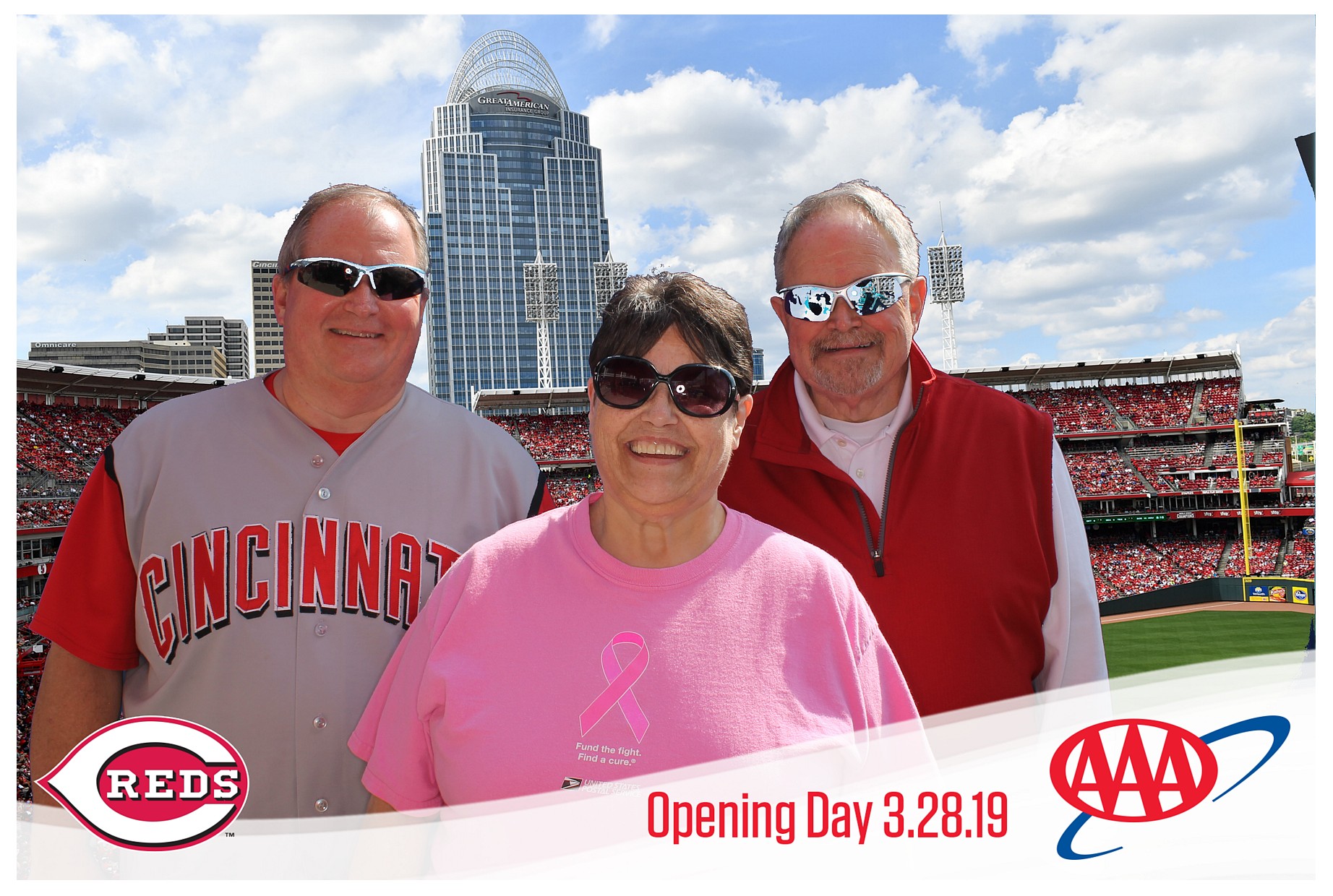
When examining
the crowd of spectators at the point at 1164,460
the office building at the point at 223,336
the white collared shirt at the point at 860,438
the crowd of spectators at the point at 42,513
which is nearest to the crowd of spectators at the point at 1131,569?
the crowd of spectators at the point at 1164,460

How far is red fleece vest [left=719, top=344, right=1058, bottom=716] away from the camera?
9.41ft

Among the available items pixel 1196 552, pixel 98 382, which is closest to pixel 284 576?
pixel 98 382

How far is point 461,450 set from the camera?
297 cm

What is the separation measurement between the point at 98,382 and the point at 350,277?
96.5 ft

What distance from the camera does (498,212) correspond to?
365 ft

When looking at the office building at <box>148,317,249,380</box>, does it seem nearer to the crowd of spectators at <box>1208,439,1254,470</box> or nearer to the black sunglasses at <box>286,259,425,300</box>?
the crowd of spectators at <box>1208,439,1254,470</box>

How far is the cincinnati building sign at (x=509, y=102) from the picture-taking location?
108688mm

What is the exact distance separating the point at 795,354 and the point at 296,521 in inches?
75.9

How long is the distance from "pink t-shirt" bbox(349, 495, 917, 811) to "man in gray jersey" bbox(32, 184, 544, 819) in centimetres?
65

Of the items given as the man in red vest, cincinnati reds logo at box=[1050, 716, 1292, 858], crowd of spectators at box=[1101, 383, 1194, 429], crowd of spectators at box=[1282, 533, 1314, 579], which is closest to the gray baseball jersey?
the man in red vest

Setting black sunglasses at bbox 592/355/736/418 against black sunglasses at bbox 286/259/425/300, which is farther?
black sunglasses at bbox 286/259/425/300

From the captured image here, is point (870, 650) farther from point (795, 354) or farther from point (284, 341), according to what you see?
point (284, 341)

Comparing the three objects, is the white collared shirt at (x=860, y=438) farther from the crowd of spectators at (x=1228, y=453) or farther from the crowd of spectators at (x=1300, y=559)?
the crowd of spectators at (x=1228, y=453)

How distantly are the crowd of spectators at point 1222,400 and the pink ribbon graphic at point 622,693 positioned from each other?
48.7 meters
